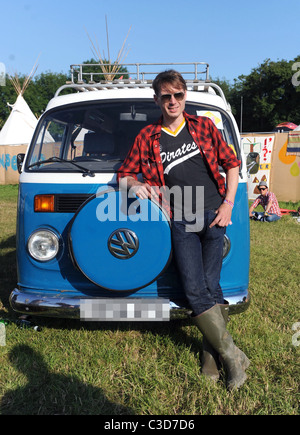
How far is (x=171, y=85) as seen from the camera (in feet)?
8.30

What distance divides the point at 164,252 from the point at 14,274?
329 centimetres

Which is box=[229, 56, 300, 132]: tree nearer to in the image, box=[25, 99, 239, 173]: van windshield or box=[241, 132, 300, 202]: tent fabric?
box=[241, 132, 300, 202]: tent fabric

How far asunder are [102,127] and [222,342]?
216cm

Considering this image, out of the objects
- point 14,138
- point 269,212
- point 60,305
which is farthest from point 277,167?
point 14,138

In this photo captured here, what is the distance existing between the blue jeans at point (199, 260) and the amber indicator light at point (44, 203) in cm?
100

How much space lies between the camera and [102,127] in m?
3.55

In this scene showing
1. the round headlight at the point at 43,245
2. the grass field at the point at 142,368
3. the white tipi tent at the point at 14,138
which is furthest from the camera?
the white tipi tent at the point at 14,138

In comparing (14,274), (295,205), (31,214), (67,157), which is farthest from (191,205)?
(295,205)

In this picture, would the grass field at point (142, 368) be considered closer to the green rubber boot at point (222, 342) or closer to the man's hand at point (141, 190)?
the green rubber boot at point (222, 342)
